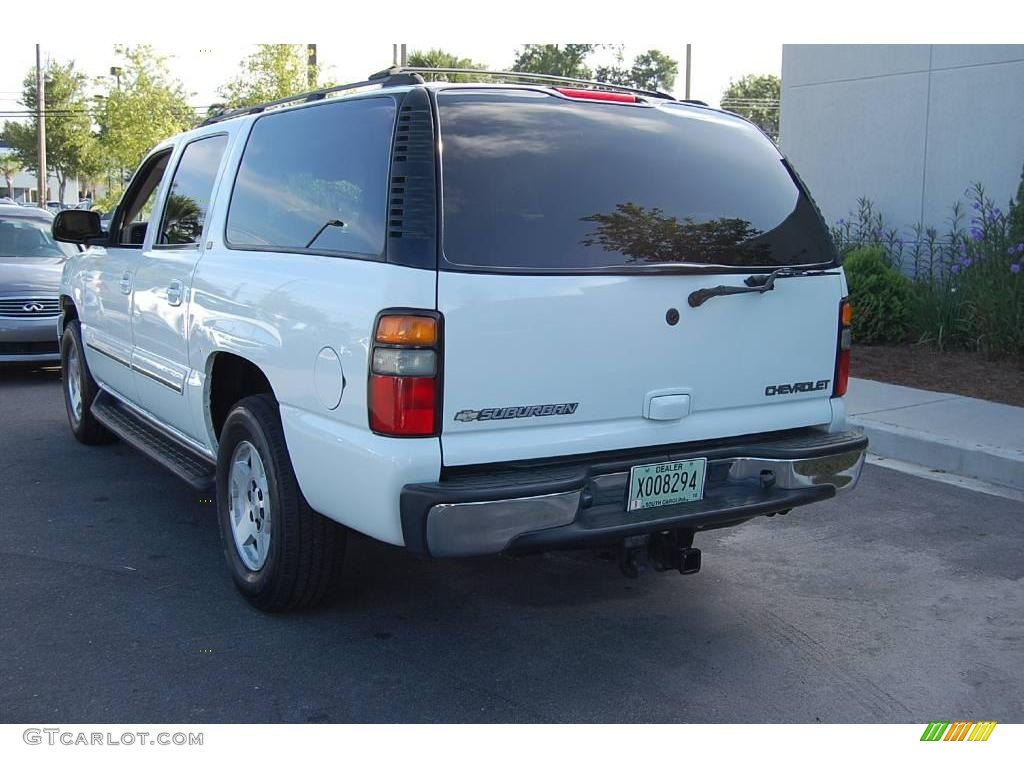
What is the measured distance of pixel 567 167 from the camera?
379 cm

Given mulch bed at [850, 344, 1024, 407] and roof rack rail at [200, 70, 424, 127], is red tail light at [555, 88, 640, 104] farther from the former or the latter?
mulch bed at [850, 344, 1024, 407]

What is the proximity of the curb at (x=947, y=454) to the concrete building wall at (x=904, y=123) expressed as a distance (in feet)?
15.9

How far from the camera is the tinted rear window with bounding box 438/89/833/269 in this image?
3.61 m

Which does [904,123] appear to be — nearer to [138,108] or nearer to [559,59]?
[138,108]

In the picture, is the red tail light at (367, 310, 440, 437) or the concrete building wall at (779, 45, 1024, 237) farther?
the concrete building wall at (779, 45, 1024, 237)

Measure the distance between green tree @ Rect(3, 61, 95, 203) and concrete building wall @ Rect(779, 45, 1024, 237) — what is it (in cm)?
3260

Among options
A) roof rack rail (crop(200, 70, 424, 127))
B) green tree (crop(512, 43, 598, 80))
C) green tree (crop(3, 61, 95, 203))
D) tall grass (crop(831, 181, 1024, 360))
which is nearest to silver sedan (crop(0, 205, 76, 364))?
roof rack rail (crop(200, 70, 424, 127))

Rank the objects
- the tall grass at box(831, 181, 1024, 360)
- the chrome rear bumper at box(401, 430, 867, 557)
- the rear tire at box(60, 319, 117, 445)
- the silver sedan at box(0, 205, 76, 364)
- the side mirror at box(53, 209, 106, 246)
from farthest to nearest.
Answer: the silver sedan at box(0, 205, 76, 364)
the tall grass at box(831, 181, 1024, 360)
the rear tire at box(60, 319, 117, 445)
the side mirror at box(53, 209, 106, 246)
the chrome rear bumper at box(401, 430, 867, 557)

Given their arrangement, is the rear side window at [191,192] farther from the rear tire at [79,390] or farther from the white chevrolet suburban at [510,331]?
the rear tire at [79,390]

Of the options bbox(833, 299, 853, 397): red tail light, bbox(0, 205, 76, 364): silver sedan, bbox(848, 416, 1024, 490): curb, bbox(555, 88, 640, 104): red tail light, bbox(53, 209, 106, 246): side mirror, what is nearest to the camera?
bbox(555, 88, 640, 104): red tail light

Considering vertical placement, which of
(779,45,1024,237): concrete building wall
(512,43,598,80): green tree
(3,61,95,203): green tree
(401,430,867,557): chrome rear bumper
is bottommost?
(401,430,867,557): chrome rear bumper

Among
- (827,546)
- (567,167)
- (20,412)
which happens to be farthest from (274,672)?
(20,412)

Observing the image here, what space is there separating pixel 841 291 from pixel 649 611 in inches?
59.4
